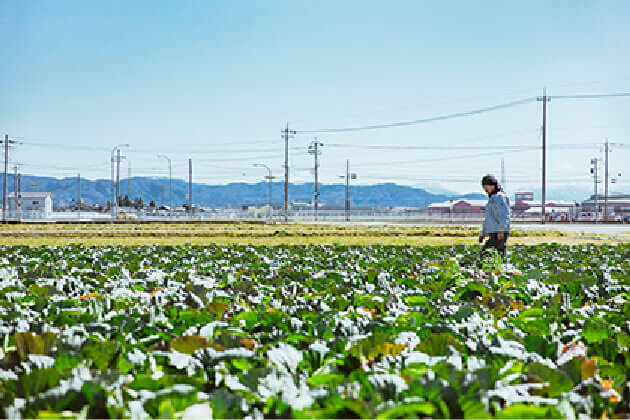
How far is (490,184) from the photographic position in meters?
9.50

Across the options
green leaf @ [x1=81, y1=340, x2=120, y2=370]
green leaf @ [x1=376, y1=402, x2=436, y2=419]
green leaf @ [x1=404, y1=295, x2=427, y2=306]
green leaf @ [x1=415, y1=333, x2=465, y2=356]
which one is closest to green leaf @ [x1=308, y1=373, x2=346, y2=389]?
green leaf @ [x1=376, y1=402, x2=436, y2=419]

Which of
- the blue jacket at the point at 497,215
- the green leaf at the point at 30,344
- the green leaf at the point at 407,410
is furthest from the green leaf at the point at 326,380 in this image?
the blue jacket at the point at 497,215

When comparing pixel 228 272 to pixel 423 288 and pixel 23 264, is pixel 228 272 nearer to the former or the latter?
pixel 423 288

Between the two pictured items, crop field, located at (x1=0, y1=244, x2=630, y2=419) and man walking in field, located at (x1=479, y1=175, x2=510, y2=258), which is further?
man walking in field, located at (x1=479, y1=175, x2=510, y2=258)

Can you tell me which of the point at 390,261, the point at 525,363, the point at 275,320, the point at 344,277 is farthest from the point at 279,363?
the point at 390,261

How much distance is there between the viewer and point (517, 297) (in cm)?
468

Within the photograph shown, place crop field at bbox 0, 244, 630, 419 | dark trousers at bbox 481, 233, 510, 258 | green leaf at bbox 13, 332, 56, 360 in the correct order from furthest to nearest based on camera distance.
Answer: dark trousers at bbox 481, 233, 510, 258 < green leaf at bbox 13, 332, 56, 360 < crop field at bbox 0, 244, 630, 419

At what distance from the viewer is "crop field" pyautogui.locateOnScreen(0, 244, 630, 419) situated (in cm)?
183

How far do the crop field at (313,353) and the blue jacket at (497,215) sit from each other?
4.50 metres

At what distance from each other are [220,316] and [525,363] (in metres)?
1.96

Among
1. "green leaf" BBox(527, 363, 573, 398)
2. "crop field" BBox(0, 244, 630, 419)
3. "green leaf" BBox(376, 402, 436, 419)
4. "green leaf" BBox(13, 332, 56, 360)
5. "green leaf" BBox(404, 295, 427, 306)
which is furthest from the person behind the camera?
"green leaf" BBox(404, 295, 427, 306)

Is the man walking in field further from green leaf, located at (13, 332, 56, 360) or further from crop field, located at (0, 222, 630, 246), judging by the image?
green leaf, located at (13, 332, 56, 360)

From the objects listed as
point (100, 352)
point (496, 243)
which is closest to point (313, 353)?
point (100, 352)

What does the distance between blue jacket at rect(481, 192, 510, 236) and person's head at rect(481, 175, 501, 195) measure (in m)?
0.12
